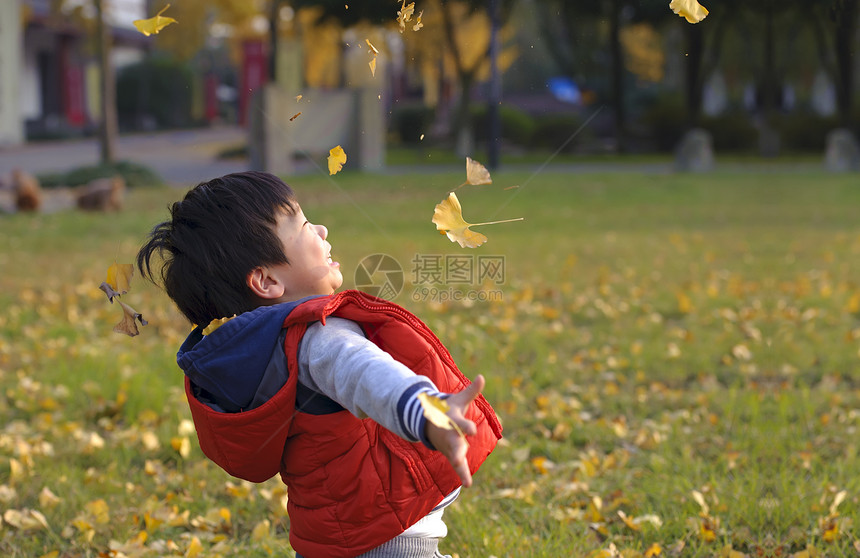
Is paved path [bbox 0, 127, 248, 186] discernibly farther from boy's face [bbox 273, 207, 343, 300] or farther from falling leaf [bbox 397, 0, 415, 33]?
boy's face [bbox 273, 207, 343, 300]

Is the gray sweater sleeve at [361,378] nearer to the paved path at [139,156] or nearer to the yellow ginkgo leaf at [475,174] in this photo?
the yellow ginkgo leaf at [475,174]

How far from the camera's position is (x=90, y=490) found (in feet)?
10.1

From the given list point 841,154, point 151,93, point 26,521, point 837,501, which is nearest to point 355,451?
point 26,521

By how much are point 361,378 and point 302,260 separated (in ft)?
1.33

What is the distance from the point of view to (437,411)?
4.62 feet

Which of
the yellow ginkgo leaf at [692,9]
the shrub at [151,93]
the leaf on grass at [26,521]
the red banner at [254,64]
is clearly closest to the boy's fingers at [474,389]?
the yellow ginkgo leaf at [692,9]

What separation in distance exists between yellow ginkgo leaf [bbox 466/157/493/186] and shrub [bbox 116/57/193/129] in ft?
111

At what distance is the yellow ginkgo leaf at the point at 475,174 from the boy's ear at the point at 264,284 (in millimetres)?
481

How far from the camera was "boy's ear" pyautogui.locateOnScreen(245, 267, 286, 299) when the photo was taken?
1817mm

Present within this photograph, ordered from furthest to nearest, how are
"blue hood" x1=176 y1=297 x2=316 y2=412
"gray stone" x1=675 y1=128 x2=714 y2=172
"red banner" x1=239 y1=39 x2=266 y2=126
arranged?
"red banner" x1=239 y1=39 x2=266 y2=126 < "gray stone" x1=675 y1=128 x2=714 y2=172 < "blue hood" x1=176 y1=297 x2=316 y2=412

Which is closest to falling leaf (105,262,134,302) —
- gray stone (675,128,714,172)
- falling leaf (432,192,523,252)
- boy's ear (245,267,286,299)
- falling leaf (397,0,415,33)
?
boy's ear (245,267,286,299)

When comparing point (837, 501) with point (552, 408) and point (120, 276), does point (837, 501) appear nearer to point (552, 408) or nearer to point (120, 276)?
point (552, 408)

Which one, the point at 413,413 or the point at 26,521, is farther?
the point at 26,521

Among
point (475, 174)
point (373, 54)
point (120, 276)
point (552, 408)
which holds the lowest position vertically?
point (552, 408)
